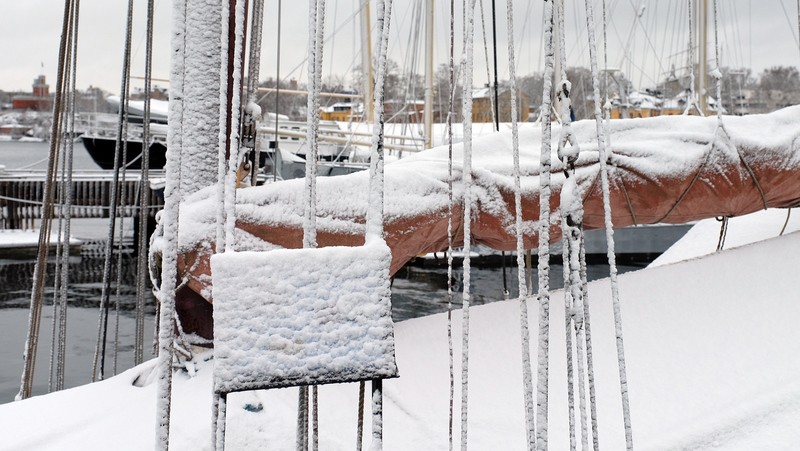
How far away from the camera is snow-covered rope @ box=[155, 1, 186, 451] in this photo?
1.38 m

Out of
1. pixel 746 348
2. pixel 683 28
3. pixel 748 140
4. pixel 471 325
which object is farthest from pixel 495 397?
pixel 683 28

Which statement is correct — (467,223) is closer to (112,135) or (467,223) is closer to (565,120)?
(565,120)

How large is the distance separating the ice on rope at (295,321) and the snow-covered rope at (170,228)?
7.8 inches

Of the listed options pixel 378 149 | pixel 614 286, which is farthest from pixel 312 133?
pixel 614 286

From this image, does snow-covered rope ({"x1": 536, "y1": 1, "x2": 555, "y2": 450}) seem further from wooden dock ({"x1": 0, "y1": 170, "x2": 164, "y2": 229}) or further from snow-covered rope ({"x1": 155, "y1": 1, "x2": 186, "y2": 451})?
wooden dock ({"x1": 0, "y1": 170, "x2": 164, "y2": 229})

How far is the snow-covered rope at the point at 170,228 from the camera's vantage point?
138 cm

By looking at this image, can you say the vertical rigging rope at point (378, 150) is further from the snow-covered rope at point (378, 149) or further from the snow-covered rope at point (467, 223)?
the snow-covered rope at point (467, 223)

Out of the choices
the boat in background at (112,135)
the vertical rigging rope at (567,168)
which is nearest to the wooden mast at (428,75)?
the vertical rigging rope at (567,168)

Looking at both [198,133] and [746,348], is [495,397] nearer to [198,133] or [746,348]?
[746,348]

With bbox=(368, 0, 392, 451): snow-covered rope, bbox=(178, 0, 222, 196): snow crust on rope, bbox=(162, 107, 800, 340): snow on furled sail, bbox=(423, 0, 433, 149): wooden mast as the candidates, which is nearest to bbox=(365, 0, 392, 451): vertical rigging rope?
bbox=(368, 0, 392, 451): snow-covered rope

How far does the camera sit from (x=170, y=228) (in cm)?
141

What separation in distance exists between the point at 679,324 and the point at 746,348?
0.83 feet

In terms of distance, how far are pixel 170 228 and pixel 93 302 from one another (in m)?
11.2

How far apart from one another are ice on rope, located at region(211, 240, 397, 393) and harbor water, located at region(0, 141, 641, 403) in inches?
208
